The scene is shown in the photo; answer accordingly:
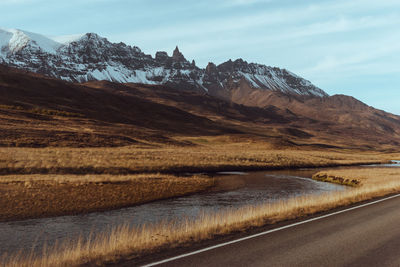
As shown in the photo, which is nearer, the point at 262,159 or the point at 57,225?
the point at 57,225

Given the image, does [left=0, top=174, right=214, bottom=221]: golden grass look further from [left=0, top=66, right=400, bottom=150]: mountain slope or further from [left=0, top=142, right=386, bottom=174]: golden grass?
[left=0, top=66, right=400, bottom=150]: mountain slope

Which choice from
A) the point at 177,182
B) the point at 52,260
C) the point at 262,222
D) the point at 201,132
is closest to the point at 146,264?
the point at 52,260

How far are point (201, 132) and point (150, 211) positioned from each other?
4833 inches

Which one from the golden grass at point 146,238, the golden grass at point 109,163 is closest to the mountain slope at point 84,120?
the golden grass at point 109,163

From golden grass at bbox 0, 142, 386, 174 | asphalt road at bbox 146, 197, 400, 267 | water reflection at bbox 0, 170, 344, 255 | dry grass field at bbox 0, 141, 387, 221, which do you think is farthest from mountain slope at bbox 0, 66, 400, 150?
asphalt road at bbox 146, 197, 400, 267

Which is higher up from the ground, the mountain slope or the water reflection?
the mountain slope

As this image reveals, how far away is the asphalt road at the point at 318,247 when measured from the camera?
845cm

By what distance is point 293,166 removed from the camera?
2258 inches

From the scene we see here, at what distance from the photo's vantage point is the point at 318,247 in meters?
9.75

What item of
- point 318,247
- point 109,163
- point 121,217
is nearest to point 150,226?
point 121,217

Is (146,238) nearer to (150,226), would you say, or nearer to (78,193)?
Answer: (150,226)

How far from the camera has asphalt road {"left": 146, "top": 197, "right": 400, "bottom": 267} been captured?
845cm

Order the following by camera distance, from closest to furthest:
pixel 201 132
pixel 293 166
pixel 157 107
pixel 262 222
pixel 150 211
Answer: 1. pixel 262 222
2. pixel 150 211
3. pixel 293 166
4. pixel 201 132
5. pixel 157 107

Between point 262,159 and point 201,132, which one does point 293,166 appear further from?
point 201,132
